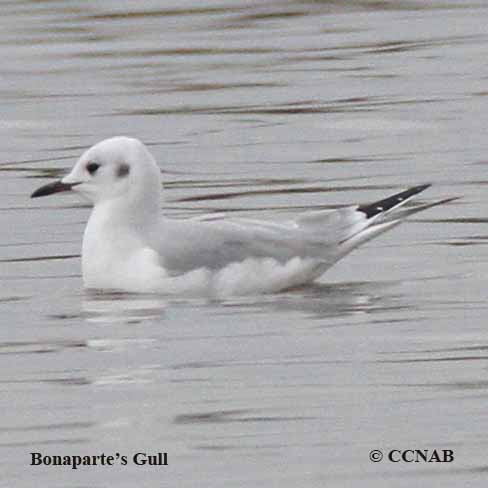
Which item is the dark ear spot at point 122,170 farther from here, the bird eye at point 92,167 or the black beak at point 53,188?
the black beak at point 53,188

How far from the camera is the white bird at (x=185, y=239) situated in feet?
37.7

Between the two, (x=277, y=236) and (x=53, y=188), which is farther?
(x=53, y=188)

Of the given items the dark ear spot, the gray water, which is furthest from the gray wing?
the dark ear spot

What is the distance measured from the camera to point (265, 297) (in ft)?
38.1

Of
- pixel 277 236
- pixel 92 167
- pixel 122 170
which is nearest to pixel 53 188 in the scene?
pixel 92 167

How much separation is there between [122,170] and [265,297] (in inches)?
40.1

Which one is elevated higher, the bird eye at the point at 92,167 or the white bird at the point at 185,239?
the bird eye at the point at 92,167

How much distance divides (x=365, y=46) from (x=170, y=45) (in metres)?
1.98

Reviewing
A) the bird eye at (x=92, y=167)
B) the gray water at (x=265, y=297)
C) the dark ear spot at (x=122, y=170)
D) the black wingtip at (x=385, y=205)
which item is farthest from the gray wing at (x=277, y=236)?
the bird eye at (x=92, y=167)

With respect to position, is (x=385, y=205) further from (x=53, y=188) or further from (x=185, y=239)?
(x=53, y=188)

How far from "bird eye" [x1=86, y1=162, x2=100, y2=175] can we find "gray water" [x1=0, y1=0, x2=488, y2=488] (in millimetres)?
597

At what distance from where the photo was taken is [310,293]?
11.7 m

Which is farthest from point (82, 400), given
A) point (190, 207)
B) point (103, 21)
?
point (103, 21)

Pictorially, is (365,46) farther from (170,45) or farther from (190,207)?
(190,207)
